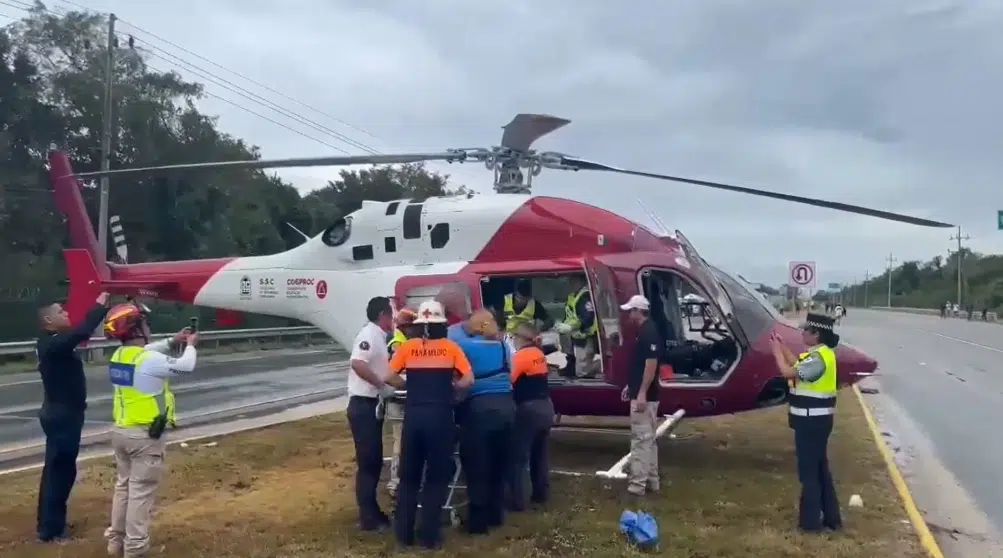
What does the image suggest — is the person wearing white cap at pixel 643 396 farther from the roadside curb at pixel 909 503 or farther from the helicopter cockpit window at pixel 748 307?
the roadside curb at pixel 909 503

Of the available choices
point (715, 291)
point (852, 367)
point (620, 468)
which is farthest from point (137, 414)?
point (852, 367)

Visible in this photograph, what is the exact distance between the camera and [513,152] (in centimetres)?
984

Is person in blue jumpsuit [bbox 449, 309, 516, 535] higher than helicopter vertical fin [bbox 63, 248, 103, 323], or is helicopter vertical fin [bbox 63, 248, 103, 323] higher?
helicopter vertical fin [bbox 63, 248, 103, 323]

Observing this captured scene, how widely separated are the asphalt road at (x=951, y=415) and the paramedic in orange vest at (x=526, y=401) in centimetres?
399

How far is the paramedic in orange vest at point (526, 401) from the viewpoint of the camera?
770cm

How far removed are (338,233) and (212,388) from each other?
8285mm

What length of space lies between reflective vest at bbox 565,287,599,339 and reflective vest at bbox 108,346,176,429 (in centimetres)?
468

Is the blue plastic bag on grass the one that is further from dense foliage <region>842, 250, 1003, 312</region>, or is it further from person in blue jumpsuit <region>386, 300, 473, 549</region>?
dense foliage <region>842, 250, 1003, 312</region>

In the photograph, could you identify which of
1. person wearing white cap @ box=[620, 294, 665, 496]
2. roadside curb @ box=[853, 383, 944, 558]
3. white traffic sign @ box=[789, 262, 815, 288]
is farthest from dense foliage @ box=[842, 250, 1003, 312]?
person wearing white cap @ box=[620, 294, 665, 496]

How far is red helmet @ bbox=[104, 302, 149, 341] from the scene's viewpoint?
6.20m

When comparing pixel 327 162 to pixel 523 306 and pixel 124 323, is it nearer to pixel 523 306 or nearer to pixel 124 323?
pixel 523 306

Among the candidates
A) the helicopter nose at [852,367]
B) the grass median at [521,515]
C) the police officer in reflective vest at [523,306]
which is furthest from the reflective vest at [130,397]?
the helicopter nose at [852,367]

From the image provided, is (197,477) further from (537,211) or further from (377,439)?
(537,211)

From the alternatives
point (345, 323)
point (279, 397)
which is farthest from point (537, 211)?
point (279, 397)
